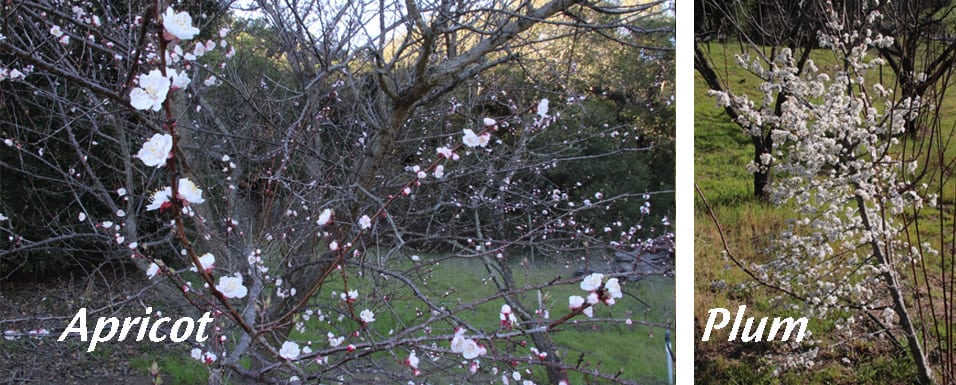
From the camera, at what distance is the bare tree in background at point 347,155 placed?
1844 mm

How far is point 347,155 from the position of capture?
201cm

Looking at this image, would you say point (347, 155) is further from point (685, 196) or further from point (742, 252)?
point (742, 252)

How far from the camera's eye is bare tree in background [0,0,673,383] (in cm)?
184

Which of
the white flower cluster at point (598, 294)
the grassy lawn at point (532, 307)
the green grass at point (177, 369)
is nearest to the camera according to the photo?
the white flower cluster at point (598, 294)

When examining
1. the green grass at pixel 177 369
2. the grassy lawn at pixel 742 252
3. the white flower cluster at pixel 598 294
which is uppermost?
the white flower cluster at pixel 598 294

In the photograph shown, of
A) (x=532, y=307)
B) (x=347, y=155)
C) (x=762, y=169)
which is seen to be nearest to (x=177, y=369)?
(x=347, y=155)

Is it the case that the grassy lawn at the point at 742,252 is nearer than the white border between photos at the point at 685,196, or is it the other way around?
the grassy lawn at the point at 742,252

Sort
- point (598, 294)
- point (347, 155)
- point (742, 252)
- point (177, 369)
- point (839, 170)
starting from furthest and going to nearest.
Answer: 1. point (177, 369)
2. point (347, 155)
3. point (742, 252)
4. point (839, 170)
5. point (598, 294)

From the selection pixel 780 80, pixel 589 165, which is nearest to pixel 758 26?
pixel 780 80

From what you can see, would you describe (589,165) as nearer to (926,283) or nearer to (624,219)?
(624,219)

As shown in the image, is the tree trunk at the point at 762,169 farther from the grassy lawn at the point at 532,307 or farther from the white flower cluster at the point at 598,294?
the white flower cluster at the point at 598,294

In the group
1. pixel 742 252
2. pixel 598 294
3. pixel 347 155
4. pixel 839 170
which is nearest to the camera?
pixel 598 294

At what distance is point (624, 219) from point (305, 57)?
48.5 inches

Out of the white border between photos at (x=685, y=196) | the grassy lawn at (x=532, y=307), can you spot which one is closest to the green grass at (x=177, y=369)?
the grassy lawn at (x=532, y=307)
